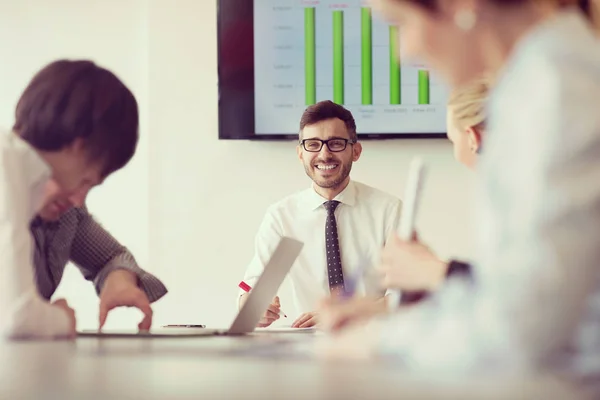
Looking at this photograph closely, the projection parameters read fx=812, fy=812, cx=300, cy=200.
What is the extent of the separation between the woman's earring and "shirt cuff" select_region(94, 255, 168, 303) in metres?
1.01

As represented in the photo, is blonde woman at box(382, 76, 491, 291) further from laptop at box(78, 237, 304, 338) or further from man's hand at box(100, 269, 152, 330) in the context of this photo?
man's hand at box(100, 269, 152, 330)

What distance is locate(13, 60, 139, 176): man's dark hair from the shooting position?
118cm

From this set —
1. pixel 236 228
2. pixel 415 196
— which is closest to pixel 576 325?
pixel 415 196

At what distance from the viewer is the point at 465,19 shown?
0.71 meters

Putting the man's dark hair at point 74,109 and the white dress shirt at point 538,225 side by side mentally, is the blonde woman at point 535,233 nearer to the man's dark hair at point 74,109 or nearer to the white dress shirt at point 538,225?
the white dress shirt at point 538,225

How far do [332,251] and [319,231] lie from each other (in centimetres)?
14

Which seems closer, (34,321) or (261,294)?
(34,321)

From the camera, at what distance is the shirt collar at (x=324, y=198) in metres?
2.93

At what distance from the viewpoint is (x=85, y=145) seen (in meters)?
1.22

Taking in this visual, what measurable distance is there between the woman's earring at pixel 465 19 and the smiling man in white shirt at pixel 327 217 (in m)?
2.06

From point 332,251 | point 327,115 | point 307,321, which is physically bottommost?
point 307,321

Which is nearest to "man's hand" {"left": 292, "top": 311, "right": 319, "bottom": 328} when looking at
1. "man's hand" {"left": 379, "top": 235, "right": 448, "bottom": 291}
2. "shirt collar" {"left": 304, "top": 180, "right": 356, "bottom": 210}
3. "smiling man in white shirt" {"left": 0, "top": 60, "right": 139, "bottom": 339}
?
"shirt collar" {"left": 304, "top": 180, "right": 356, "bottom": 210}

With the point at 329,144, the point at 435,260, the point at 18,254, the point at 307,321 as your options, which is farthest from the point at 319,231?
the point at 18,254

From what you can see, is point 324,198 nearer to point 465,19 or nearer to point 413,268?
point 413,268
